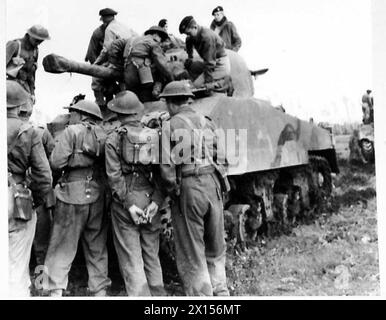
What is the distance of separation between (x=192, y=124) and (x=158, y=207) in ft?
3.15

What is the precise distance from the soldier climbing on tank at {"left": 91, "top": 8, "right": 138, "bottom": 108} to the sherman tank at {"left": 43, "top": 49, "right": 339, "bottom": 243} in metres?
0.28

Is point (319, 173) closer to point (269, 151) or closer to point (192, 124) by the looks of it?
point (269, 151)

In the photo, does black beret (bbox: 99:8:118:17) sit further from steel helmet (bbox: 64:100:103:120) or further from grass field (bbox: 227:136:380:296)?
grass field (bbox: 227:136:380:296)

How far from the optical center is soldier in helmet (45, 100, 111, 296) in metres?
8.21

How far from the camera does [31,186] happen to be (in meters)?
8.17

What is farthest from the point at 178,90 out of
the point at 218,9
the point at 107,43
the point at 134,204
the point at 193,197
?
the point at 107,43

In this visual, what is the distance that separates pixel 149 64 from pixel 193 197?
243 cm

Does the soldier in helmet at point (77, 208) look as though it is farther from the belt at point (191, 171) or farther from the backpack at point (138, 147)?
the belt at point (191, 171)

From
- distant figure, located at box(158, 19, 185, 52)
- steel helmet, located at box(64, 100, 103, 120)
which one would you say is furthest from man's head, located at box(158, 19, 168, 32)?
steel helmet, located at box(64, 100, 103, 120)

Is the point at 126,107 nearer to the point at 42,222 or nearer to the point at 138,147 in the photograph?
the point at 138,147

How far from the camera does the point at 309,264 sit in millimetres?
9281

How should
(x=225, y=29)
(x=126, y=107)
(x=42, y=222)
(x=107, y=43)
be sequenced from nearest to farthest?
1. (x=126, y=107)
2. (x=42, y=222)
3. (x=107, y=43)
4. (x=225, y=29)

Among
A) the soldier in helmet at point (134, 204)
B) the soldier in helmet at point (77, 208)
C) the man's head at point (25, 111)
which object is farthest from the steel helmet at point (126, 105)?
the man's head at point (25, 111)

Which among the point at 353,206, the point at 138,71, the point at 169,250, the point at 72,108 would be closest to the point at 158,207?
the point at 169,250
